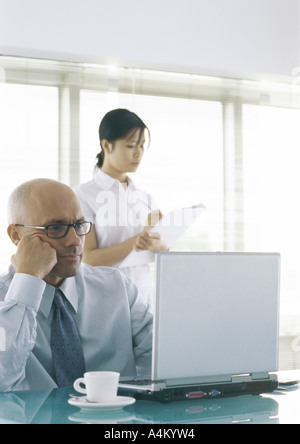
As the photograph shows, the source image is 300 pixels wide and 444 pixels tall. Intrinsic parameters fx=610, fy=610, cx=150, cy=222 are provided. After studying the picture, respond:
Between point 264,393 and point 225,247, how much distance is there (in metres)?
2.60

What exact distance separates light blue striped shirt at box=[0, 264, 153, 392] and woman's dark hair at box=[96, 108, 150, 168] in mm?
1521

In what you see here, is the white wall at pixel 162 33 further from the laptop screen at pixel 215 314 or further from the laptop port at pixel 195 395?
the laptop port at pixel 195 395

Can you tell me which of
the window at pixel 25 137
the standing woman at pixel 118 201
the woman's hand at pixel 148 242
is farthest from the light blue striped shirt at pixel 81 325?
the window at pixel 25 137

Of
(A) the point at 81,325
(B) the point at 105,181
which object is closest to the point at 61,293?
(A) the point at 81,325

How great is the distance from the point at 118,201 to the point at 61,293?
1.71 m

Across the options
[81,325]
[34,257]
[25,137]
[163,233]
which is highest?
[25,137]

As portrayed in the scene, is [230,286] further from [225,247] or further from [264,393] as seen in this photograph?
[225,247]

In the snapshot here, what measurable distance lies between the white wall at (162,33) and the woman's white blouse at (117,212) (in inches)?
31.5

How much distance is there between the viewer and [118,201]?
3.51 m

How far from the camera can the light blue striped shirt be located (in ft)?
5.26

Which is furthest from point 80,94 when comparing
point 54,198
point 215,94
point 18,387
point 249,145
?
point 18,387

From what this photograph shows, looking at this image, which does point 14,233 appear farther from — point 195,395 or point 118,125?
point 118,125

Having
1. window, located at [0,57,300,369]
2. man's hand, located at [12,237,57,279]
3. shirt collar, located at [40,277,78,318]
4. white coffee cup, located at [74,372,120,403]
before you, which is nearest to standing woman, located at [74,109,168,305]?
window, located at [0,57,300,369]

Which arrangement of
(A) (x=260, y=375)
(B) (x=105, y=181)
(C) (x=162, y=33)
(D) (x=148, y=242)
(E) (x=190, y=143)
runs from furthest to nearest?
(E) (x=190, y=143) < (C) (x=162, y=33) < (B) (x=105, y=181) < (D) (x=148, y=242) < (A) (x=260, y=375)
